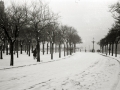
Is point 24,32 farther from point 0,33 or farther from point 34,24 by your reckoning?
point 34,24

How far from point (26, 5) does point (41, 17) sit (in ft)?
11.3

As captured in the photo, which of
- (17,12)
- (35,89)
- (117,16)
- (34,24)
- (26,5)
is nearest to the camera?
(35,89)

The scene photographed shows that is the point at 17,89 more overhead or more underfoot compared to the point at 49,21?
more underfoot

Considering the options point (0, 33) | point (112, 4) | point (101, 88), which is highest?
point (112, 4)

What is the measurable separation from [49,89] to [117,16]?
58.0 feet

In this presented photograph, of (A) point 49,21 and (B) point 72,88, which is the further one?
(A) point 49,21

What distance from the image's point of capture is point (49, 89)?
21.6 feet

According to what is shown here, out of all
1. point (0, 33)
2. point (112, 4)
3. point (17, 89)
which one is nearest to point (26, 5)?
point (0, 33)

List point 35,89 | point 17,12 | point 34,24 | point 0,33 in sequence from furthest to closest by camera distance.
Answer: point 0,33 → point 34,24 → point 17,12 → point 35,89

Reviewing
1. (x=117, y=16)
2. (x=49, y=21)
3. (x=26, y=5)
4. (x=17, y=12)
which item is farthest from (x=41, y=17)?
(x=117, y=16)

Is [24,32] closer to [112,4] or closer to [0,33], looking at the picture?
[0,33]

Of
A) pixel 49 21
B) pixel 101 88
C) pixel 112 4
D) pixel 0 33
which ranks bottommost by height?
pixel 101 88

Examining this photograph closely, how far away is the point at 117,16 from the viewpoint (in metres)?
20.0

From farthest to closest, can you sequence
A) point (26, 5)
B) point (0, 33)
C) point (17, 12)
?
point (0, 33) → point (26, 5) → point (17, 12)
